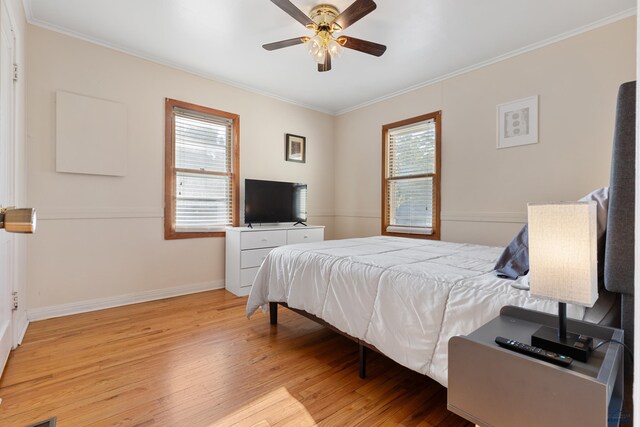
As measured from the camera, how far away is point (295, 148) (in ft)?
15.5

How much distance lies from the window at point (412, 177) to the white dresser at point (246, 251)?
1.57 meters

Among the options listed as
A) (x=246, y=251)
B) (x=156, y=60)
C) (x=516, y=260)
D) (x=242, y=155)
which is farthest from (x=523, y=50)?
(x=156, y=60)

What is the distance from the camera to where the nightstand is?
2.31ft

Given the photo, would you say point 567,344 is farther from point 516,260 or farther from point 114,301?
point 114,301

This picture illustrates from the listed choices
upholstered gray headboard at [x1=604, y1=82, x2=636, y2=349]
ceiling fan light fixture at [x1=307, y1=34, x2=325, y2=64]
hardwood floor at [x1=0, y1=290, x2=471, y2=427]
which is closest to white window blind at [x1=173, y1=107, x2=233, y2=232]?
hardwood floor at [x1=0, y1=290, x2=471, y2=427]

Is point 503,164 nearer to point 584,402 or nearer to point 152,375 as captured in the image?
point 584,402

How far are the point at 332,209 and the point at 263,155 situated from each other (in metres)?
1.59

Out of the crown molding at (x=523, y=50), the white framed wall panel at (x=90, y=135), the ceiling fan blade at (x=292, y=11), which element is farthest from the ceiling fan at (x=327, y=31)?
the white framed wall panel at (x=90, y=135)

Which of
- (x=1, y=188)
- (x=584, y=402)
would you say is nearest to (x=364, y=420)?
(x=584, y=402)

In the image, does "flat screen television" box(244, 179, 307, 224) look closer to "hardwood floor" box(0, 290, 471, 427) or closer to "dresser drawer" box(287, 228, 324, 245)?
"dresser drawer" box(287, 228, 324, 245)

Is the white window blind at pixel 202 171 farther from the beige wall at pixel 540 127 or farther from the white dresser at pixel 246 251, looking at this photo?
the beige wall at pixel 540 127

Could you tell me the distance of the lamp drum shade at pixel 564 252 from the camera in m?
0.82

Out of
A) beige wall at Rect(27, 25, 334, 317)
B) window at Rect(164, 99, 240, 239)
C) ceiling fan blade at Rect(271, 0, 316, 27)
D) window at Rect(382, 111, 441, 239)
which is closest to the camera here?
ceiling fan blade at Rect(271, 0, 316, 27)

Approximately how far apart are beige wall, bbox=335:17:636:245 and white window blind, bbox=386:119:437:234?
21 centimetres
